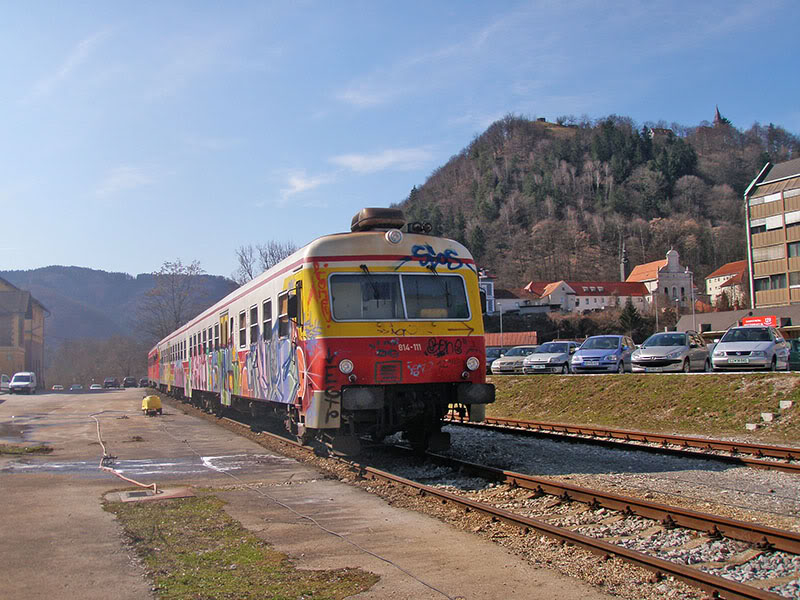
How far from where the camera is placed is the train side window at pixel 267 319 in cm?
1340

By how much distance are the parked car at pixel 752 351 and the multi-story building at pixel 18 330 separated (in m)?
78.1

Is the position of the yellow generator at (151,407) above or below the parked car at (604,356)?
below

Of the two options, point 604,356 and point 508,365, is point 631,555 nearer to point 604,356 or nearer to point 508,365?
point 604,356

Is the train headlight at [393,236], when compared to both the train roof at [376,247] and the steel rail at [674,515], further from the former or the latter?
the steel rail at [674,515]

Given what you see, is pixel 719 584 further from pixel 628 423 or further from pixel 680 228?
pixel 680 228

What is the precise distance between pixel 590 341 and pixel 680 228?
130308mm

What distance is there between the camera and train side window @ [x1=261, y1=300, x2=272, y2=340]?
1340 centimetres

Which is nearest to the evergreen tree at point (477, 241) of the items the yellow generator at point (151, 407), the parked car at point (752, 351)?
the yellow generator at point (151, 407)

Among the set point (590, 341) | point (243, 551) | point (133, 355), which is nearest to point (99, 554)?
point (243, 551)

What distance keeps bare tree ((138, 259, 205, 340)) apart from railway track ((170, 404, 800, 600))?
61.4 meters

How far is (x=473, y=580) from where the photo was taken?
17.8 feet

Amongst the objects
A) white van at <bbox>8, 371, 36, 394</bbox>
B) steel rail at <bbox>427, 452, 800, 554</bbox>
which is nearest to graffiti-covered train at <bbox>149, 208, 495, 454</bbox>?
steel rail at <bbox>427, 452, 800, 554</bbox>

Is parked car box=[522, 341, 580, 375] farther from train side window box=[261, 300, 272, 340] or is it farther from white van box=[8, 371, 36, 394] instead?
white van box=[8, 371, 36, 394]

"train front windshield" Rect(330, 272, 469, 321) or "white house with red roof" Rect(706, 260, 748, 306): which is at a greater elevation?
"white house with red roof" Rect(706, 260, 748, 306)
